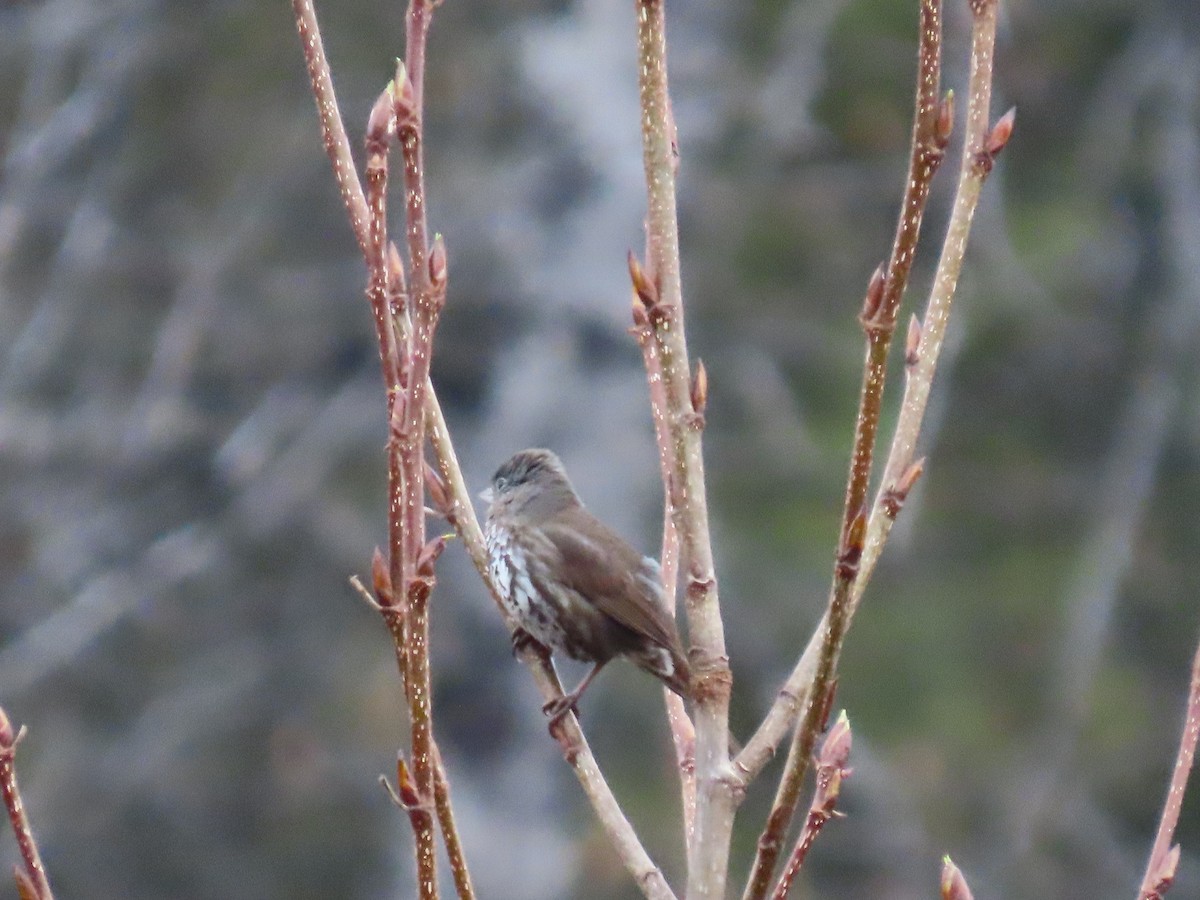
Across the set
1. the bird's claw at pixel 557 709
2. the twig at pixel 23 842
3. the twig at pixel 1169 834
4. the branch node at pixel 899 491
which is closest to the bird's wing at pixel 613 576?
the bird's claw at pixel 557 709

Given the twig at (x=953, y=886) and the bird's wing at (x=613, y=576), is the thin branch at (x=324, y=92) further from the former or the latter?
the bird's wing at (x=613, y=576)

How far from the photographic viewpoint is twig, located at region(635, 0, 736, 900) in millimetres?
2238

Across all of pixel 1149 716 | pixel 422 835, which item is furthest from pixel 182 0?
pixel 422 835

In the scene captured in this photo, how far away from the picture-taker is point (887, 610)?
9688 millimetres

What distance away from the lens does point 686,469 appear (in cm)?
232

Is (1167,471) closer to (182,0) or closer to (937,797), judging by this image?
(937,797)

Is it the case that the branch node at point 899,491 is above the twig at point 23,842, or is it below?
above

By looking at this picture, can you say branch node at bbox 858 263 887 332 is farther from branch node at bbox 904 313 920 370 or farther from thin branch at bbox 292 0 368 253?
thin branch at bbox 292 0 368 253

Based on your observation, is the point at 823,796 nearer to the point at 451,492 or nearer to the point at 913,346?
the point at 913,346

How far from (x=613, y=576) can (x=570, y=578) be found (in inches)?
4.1

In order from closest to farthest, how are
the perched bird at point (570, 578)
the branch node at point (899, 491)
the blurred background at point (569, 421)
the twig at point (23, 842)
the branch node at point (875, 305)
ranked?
the twig at point (23, 842) < the branch node at point (875, 305) < the branch node at point (899, 491) < the perched bird at point (570, 578) < the blurred background at point (569, 421)

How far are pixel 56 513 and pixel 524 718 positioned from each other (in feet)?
8.77

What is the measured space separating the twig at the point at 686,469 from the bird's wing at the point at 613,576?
1434 mm

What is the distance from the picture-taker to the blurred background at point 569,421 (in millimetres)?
8125
